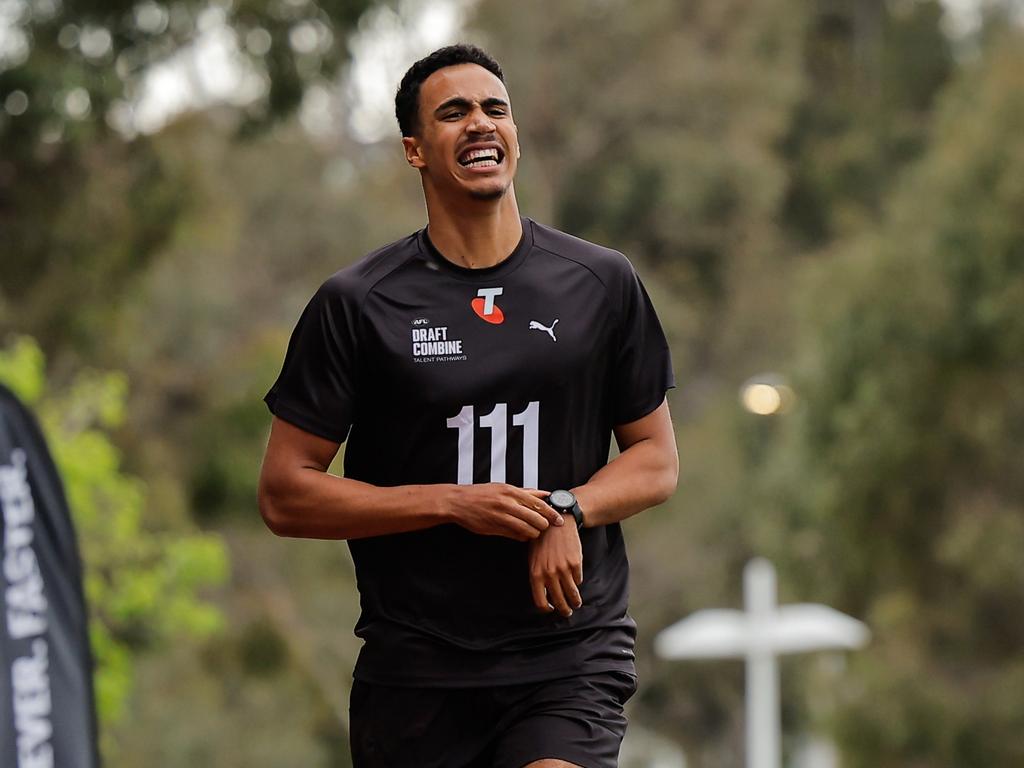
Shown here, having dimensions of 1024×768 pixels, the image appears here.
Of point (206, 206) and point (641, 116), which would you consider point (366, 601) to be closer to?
point (206, 206)

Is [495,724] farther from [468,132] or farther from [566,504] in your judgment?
[468,132]

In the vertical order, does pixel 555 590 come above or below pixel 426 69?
below

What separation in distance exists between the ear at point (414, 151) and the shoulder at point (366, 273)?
18 cm

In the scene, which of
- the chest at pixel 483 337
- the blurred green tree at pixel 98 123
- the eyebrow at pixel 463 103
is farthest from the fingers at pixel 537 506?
the blurred green tree at pixel 98 123

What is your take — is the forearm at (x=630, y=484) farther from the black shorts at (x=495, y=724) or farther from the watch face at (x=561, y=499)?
the black shorts at (x=495, y=724)

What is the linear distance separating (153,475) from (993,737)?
11762mm

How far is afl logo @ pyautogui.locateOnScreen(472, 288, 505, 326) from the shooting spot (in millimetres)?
5219

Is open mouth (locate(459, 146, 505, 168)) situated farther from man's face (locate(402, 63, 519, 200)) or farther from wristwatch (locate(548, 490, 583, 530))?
wristwatch (locate(548, 490, 583, 530))

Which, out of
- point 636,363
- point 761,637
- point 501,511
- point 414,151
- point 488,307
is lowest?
point 761,637

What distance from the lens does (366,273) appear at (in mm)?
5297

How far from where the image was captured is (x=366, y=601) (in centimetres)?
526

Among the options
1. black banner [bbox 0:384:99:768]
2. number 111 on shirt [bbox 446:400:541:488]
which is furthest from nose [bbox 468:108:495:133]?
black banner [bbox 0:384:99:768]

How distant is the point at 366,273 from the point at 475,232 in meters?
0.28

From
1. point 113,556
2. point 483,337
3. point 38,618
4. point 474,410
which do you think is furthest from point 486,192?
point 113,556
